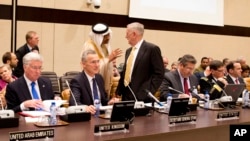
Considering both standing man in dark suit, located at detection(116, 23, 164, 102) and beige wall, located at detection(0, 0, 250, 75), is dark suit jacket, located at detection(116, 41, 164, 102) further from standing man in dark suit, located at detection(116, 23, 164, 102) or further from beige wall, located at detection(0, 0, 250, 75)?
beige wall, located at detection(0, 0, 250, 75)

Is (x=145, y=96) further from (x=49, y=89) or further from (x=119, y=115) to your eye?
(x=119, y=115)

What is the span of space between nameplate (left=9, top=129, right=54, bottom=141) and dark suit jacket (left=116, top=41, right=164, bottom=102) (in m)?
1.99

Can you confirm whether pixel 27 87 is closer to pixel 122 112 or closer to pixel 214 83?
pixel 122 112

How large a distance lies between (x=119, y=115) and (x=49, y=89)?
3.38 ft

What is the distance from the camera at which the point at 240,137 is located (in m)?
2.90

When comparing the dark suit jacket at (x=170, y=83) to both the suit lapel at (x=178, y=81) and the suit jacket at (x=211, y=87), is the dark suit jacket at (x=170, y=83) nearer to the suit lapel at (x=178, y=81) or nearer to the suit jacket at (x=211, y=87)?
the suit lapel at (x=178, y=81)

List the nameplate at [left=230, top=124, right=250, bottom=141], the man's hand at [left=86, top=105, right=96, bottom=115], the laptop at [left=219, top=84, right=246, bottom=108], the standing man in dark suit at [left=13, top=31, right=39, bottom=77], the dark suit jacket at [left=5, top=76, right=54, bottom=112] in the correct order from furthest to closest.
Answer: the standing man in dark suit at [left=13, top=31, right=39, bottom=77] → the laptop at [left=219, top=84, right=246, bottom=108] → the dark suit jacket at [left=5, top=76, right=54, bottom=112] → the man's hand at [left=86, top=105, right=96, bottom=115] → the nameplate at [left=230, top=124, right=250, bottom=141]

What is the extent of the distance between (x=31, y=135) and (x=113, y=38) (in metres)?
6.28

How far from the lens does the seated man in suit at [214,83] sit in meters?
4.34

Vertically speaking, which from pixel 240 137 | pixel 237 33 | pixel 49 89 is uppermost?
pixel 237 33

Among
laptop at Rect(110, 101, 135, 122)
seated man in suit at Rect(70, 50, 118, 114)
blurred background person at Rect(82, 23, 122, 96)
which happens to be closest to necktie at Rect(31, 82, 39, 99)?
seated man in suit at Rect(70, 50, 118, 114)

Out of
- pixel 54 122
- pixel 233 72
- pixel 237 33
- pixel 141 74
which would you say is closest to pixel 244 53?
pixel 237 33

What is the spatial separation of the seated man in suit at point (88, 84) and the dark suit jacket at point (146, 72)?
0.62 meters

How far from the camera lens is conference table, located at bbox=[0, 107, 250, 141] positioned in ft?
8.63
